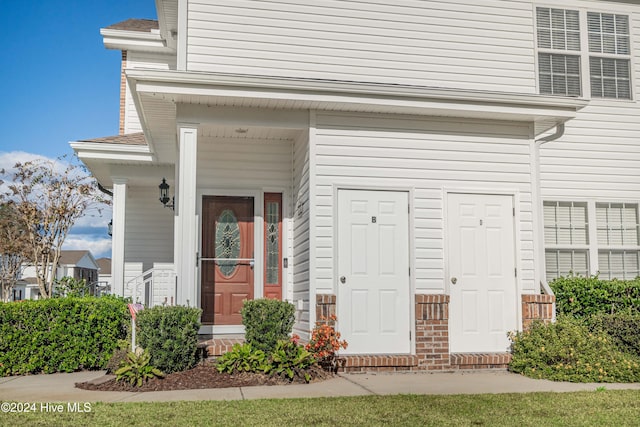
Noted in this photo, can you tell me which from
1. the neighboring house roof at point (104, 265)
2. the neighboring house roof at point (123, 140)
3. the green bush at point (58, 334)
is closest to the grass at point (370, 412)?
the green bush at point (58, 334)

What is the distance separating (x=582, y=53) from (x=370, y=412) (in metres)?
8.20

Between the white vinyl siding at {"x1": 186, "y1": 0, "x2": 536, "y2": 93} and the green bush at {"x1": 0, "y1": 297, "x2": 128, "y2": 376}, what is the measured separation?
142 inches

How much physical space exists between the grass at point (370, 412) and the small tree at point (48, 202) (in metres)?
11.0

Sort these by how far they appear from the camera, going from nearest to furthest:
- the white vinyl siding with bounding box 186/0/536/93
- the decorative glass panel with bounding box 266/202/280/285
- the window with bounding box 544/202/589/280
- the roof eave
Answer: the white vinyl siding with bounding box 186/0/536/93, the decorative glass panel with bounding box 266/202/280/285, the window with bounding box 544/202/589/280, the roof eave

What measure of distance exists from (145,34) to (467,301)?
10021 mm

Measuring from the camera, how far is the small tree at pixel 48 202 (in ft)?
53.4

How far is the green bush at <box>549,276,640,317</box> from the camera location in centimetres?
997

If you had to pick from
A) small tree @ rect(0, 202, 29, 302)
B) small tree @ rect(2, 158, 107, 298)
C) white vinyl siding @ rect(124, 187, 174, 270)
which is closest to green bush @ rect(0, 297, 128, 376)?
white vinyl siding @ rect(124, 187, 174, 270)

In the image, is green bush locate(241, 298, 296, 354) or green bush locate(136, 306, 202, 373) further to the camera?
green bush locate(241, 298, 296, 354)

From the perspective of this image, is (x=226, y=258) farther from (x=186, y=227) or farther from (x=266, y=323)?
(x=266, y=323)

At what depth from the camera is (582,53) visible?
1120cm

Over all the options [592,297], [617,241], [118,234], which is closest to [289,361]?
[592,297]

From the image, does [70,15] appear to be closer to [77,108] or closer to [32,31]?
[32,31]

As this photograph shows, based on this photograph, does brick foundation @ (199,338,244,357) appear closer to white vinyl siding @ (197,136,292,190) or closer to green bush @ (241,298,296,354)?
green bush @ (241,298,296,354)
